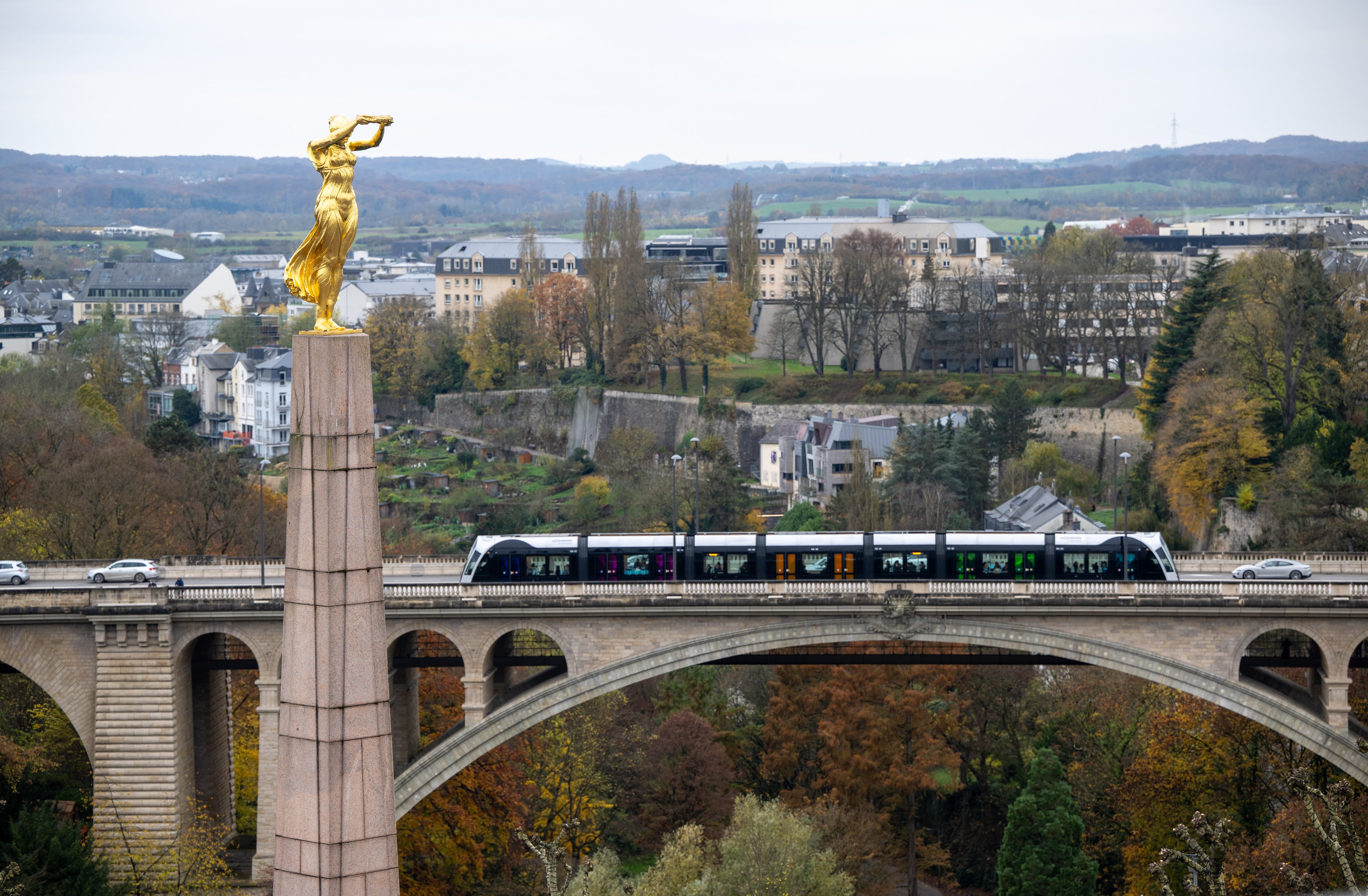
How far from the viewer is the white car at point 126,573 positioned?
45.9m

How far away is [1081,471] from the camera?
83.6m

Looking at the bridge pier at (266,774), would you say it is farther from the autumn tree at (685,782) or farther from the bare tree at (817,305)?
the bare tree at (817,305)

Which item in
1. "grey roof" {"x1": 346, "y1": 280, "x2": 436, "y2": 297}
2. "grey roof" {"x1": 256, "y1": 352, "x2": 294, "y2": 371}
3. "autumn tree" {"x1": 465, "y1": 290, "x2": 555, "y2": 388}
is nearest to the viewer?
"autumn tree" {"x1": 465, "y1": 290, "x2": 555, "y2": 388}

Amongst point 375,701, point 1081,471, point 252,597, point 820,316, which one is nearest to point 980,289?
point 820,316

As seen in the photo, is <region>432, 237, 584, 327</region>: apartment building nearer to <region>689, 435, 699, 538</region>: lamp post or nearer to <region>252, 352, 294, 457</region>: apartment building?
<region>252, 352, 294, 457</region>: apartment building

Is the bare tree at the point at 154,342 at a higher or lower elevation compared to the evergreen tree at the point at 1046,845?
higher

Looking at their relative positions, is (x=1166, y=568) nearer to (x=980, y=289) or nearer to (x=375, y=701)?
(x=375, y=701)

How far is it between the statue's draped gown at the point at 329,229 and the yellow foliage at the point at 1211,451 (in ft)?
166

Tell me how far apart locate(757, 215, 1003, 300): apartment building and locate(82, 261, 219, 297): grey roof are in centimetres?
7388

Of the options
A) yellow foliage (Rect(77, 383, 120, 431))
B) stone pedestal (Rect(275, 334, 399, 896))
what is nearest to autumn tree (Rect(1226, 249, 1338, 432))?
stone pedestal (Rect(275, 334, 399, 896))

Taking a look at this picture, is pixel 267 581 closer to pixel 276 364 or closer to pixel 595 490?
pixel 595 490

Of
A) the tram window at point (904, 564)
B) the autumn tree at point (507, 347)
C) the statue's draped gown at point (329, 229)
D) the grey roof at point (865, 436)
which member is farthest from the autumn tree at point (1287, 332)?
the autumn tree at point (507, 347)

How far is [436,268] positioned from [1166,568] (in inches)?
4525

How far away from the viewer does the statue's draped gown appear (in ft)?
66.5
